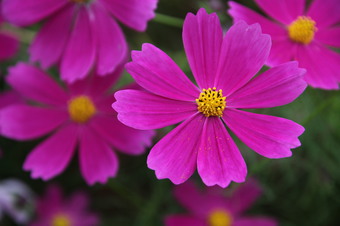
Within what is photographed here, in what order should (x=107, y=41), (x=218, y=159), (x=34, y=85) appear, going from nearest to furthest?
(x=218, y=159), (x=107, y=41), (x=34, y=85)

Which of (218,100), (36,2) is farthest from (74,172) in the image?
(218,100)

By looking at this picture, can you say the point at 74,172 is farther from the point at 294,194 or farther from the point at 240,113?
the point at 240,113

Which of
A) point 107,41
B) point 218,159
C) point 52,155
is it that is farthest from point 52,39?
point 218,159

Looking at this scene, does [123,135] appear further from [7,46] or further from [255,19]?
[7,46]

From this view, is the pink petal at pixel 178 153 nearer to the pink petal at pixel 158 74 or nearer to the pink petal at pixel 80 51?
the pink petal at pixel 158 74

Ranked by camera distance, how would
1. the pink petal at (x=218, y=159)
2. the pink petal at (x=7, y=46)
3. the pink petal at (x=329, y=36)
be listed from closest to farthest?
1. the pink petal at (x=218, y=159)
2. the pink petal at (x=329, y=36)
3. the pink petal at (x=7, y=46)

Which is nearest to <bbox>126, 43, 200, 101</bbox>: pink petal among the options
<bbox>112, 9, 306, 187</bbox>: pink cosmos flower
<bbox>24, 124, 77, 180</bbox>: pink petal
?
<bbox>112, 9, 306, 187</bbox>: pink cosmos flower

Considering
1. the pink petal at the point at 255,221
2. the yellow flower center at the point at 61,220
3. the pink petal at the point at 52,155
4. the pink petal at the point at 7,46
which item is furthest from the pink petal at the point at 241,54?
the yellow flower center at the point at 61,220
